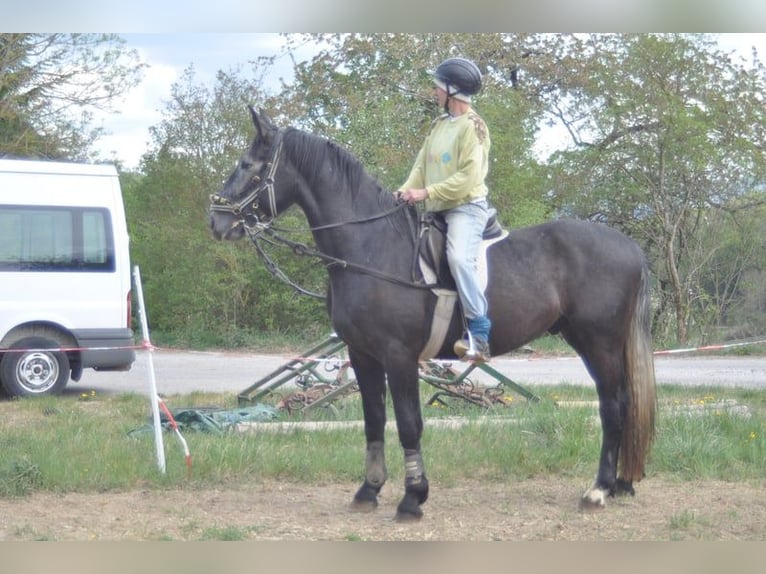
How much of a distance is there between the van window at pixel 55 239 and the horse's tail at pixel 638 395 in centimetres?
865

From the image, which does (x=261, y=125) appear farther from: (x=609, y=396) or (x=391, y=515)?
(x=609, y=396)

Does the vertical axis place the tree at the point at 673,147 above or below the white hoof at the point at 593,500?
above

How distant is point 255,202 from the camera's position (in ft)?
20.7

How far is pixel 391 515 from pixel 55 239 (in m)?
8.51

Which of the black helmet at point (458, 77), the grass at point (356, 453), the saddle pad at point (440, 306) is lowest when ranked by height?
the grass at point (356, 453)

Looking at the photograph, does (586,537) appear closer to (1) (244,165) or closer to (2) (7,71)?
(1) (244,165)

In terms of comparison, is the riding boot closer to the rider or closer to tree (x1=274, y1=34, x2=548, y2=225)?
the rider

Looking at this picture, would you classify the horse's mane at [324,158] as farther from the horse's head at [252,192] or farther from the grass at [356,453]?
the grass at [356,453]

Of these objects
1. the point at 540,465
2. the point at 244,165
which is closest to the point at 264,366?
the point at 540,465

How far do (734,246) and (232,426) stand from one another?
15368 mm

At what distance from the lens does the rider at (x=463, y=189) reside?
6.16 metres

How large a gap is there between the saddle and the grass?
1.59 m

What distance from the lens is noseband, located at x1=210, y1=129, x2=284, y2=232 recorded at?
6.25 meters

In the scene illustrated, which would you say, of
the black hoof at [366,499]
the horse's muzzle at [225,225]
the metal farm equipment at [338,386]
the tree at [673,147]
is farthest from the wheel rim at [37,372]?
the tree at [673,147]
